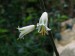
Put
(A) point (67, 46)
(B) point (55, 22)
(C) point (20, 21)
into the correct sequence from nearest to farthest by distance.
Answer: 1. (A) point (67, 46)
2. (B) point (55, 22)
3. (C) point (20, 21)

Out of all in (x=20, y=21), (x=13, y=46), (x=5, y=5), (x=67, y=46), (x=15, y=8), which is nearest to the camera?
(x=67, y=46)

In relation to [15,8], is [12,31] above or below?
below

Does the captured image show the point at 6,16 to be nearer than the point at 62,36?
No

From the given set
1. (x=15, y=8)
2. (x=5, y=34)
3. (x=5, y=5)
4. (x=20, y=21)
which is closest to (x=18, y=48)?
(x=5, y=34)

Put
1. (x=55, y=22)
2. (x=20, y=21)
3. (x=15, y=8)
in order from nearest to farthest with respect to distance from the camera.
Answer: (x=55, y=22), (x=20, y=21), (x=15, y=8)

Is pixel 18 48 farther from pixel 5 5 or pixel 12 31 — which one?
pixel 5 5

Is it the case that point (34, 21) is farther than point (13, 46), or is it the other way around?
point (34, 21)

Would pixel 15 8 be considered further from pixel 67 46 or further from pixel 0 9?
pixel 67 46

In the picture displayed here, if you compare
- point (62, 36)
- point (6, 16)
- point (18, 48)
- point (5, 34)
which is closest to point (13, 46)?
point (18, 48)

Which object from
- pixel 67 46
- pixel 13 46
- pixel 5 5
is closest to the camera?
pixel 67 46
